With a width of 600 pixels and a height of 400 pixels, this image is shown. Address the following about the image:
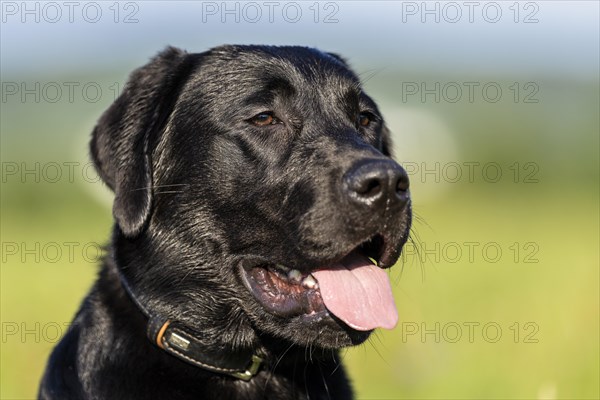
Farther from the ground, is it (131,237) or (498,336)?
(131,237)

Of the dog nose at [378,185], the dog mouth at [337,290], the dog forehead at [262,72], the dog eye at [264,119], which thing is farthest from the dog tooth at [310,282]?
the dog forehead at [262,72]

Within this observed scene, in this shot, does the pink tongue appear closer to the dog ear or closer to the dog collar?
the dog collar

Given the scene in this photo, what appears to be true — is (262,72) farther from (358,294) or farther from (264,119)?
(358,294)

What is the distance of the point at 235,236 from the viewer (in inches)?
140

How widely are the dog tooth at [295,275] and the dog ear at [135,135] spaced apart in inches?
24.9

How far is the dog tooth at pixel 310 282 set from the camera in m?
3.39

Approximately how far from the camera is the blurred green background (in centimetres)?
597

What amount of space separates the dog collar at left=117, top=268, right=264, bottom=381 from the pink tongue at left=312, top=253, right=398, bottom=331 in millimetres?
476

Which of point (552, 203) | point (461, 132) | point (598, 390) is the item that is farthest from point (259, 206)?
point (461, 132)

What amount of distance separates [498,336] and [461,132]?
787 inches

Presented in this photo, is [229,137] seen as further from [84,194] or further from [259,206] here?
[84,194]

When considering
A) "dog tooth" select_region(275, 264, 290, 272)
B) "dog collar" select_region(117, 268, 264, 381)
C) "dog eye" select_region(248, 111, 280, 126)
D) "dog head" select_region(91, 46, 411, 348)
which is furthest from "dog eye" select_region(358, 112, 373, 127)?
"dog collar" select_region(117, 268, 264, 381)

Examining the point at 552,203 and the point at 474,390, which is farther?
the point at 552,203

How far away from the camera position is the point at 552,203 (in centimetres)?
1734
